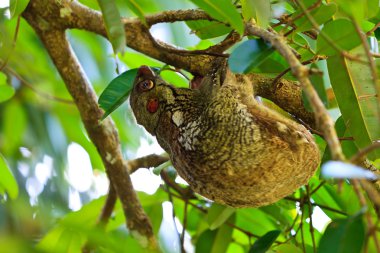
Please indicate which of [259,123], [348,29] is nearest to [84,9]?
[259,123]

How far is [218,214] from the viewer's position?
3023mm

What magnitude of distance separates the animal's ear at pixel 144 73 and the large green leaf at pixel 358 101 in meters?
0.75

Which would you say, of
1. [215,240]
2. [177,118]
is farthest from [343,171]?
[215,240]

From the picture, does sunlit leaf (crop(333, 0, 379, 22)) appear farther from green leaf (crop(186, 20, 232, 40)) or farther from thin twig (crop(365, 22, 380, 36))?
green leaf (crop(186, 20, 232, 40))

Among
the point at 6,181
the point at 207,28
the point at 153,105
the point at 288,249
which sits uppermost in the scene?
the point at 207,28

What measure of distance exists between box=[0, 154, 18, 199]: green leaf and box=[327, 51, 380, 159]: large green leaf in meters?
1.49

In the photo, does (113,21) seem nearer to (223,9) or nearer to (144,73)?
(223,9)

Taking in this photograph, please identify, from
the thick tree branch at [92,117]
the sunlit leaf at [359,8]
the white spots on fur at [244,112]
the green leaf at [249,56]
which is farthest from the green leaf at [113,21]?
the thick tree branch at [92,117]

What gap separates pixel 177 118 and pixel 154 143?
1.01 metres

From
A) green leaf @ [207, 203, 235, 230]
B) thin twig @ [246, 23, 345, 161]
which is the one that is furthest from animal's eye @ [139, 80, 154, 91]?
thin twig @ [246, 23, 345, 161]

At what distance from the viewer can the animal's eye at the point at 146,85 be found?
2752 millimetres

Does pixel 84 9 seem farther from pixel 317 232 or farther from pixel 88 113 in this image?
pixel 317 232

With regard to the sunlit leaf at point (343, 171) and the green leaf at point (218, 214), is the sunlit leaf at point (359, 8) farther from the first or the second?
the green leaf at point (218, 214)

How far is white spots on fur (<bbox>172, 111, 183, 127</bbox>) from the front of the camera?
2.58 meters
